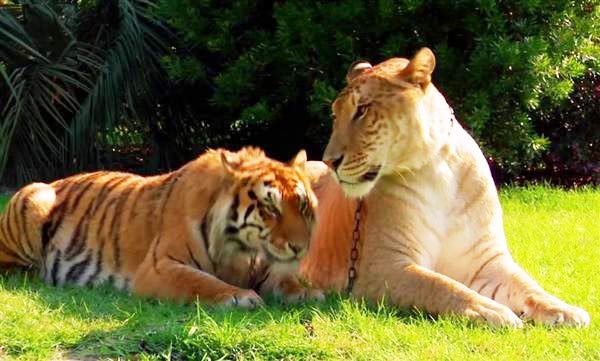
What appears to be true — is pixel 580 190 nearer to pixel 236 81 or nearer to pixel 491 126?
pixel 491 126

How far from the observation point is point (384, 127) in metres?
5.39

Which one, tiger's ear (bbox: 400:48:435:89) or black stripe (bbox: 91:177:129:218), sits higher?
Result: tiger's ear (bbox: 400:48:435:89)

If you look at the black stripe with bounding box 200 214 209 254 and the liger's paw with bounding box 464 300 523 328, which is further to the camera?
the black stripe with bounding box 200 214 209 254

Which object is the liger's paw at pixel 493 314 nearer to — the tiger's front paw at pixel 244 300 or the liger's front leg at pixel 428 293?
the liger's front leg at pixel 428 293

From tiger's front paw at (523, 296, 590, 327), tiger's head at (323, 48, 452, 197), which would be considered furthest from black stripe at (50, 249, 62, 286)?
tiger's front paw at (523, 296, 590, 327)

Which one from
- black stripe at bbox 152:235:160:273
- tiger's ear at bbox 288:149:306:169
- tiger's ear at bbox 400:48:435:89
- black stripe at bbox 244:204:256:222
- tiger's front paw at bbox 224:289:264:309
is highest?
tiger's ear at bbox 400:48:435:89

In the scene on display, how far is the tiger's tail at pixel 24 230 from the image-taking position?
6617 mm

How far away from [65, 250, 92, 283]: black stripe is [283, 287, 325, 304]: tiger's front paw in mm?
1396

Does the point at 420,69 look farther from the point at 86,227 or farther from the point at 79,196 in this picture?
the point at 79,196

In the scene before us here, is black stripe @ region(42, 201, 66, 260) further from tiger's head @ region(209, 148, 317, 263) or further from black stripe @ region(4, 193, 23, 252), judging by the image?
tiger's head @ region(209, 148, 317, 263)

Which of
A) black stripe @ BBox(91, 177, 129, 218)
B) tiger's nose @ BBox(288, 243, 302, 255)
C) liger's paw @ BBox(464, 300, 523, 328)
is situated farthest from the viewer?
black stripe @ BBox(91, 177, 129, 218)

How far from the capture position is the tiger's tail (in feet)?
21.7

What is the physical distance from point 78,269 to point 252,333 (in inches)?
79.5

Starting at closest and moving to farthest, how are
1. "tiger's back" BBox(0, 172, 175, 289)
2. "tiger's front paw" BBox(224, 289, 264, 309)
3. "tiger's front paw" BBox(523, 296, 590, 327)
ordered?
"tiger's front paw" BBox(523, 296, 590, 327) < "tiger's front paw" BBox(224, 289, 264, 309) < "tiger's back" BBox(0, 172, 175, 289)
